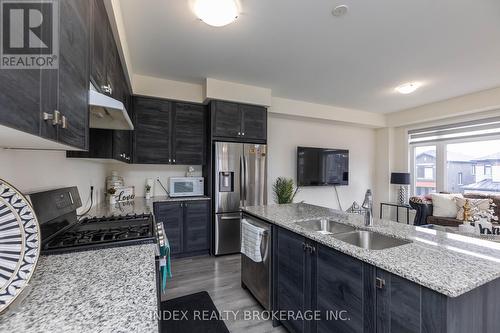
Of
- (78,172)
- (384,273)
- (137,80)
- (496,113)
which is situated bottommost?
(384,273)

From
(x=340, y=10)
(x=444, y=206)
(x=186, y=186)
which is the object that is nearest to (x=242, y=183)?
(x=186, y=186)

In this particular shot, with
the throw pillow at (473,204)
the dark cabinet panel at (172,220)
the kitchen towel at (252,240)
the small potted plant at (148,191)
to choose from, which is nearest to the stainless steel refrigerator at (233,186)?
the dark cabinet panel at (172,220)

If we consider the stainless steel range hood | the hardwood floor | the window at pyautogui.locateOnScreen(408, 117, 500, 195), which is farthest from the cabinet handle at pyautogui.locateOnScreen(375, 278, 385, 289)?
the window at pyautogui.locateOnScreen(408, 117, 500, 195)

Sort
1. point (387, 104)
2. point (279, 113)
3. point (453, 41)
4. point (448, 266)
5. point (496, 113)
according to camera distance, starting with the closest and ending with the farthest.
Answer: point (448, 266) → point (453, 41) → point (496, 113) → point (279, 113) → point (387, 104)

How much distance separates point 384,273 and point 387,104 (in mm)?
4603

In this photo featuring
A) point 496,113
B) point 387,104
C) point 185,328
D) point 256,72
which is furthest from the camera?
point 387,104

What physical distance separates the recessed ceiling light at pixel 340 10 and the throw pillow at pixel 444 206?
12.6ft

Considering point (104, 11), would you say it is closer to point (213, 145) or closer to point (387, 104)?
point (213, 145)

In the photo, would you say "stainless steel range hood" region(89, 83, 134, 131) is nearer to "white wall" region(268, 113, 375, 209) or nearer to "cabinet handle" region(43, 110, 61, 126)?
"cabinet handle" region(43, 110, 61, 126)

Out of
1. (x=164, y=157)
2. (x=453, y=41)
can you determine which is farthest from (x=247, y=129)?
(x=453, y=41)

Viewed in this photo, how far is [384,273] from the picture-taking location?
44.0 inches

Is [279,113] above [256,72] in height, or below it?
below

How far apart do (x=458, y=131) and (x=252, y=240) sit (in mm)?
→ 4976

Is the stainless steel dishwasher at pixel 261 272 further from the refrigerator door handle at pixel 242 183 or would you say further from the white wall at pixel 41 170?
the white wall at pixel 41 170
